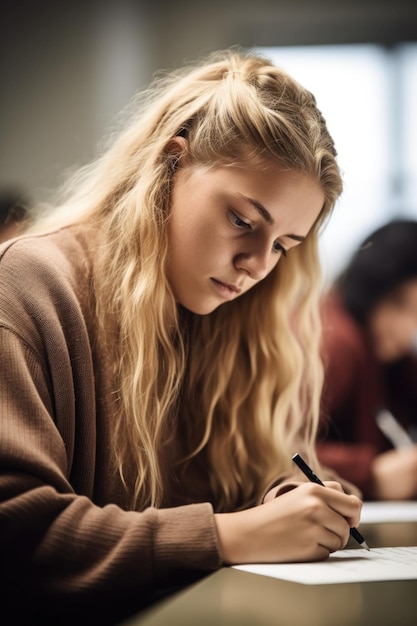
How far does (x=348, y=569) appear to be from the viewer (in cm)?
86

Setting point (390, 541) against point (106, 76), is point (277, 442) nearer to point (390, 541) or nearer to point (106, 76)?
point (390, 541)

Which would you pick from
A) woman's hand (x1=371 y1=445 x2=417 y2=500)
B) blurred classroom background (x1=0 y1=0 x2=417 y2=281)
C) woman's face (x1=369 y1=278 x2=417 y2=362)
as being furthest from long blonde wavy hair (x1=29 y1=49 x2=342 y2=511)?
blurred classroom background (x1=0 y1=0 x2=417 y2=281)

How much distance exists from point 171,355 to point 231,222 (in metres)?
0.23

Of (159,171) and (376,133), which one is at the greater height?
(376,133)

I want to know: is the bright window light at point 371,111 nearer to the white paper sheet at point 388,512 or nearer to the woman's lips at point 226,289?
the white paper sheet at point 388,512

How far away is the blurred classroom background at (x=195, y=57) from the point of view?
3525 millimetres

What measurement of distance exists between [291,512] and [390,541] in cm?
27

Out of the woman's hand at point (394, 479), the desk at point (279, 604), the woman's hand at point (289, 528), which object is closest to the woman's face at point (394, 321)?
the woman's hand at point (394, 479)

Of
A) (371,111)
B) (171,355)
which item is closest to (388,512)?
(171,355)

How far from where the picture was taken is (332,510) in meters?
0.91

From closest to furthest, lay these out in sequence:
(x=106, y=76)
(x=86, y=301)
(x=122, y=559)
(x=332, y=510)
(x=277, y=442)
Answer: (x=122, y=559), (x=332, y=510), (x=86, y=301), (x=277, y=442), (x=106, y=76)

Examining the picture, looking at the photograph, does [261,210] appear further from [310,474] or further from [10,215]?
[10,215]

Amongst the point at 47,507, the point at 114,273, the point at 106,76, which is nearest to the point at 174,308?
the point at 114,273

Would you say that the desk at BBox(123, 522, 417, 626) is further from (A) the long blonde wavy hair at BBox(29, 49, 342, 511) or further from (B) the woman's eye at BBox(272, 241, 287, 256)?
(B) the woman's eye at BBox(272, 241, 287, 256)
